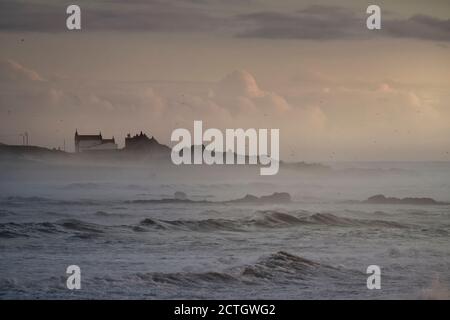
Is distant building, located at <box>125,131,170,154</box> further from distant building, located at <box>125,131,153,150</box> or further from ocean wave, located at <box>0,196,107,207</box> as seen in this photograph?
ocean wave, located at <box>0,196,107,207</box>

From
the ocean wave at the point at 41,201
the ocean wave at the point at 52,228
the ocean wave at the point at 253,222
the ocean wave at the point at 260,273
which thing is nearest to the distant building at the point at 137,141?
the ocean wave at the point at 41,201

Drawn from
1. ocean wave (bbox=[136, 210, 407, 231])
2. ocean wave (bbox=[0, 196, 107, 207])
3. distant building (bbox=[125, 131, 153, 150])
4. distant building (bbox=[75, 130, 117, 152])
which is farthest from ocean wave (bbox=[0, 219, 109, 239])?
distant building (bbox=[125, 131, 153, 150])

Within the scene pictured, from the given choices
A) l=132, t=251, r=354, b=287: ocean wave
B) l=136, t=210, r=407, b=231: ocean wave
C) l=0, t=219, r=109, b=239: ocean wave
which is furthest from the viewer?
l=136, t=210, r=407, b=231: ocean wave

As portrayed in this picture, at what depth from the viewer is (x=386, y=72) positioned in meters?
9.70

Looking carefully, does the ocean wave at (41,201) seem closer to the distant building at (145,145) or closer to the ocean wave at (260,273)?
the distant building at (145,145)

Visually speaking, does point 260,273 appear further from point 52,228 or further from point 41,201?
point 41,201

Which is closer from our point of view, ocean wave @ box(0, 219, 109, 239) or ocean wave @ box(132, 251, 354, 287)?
ocean wave @ box(132, 251, 354, 287)

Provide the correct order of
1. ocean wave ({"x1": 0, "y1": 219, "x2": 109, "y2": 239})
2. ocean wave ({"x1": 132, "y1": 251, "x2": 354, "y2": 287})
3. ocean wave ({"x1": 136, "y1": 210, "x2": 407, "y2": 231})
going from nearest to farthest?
ocean wave ({"x1": 132, "y1": 251, "x2": 354, "y2": 287})
ocean wave ({"x1": 0, "y1": 219, "x2": 109, "y2": 239})
ocean wave ({"x1": 136, "y1": 210, "x2": 407, "y2": 231})

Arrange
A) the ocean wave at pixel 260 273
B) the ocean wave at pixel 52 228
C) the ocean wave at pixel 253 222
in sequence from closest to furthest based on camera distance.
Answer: the ocean wave at pixel 260 273, the ocean wave at pixel 52 228, the ocean wave at pixel 253 222

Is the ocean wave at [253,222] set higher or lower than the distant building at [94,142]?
lower

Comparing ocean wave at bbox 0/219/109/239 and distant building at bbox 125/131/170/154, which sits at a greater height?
distant building at bbox 125/131/170/154

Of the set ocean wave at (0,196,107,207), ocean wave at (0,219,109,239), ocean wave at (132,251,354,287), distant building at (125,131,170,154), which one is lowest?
ocean wave at (132,251,354,287)

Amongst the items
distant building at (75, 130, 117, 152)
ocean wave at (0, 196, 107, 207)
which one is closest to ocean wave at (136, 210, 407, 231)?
ocean wave at (0, 196, 107, 207)
